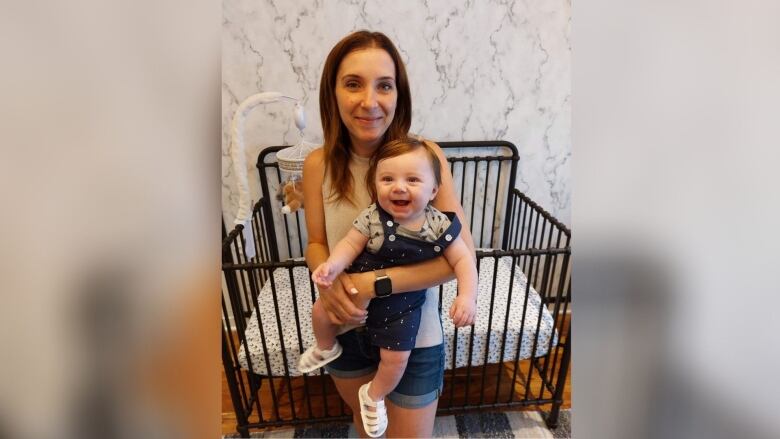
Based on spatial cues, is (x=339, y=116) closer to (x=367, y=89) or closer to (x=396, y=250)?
(x=367, y=89)

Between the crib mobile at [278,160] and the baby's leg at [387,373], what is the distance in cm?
30

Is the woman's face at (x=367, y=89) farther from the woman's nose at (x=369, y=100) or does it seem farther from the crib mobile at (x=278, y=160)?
the crib mobile at (x=278, y=160)

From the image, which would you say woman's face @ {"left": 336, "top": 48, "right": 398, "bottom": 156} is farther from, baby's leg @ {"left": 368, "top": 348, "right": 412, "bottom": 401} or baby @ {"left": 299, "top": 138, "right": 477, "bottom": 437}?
baby's leg @ {"left": 368, "top": 348, "right": 412, "bottom": 401}

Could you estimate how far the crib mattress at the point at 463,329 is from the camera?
1009mm

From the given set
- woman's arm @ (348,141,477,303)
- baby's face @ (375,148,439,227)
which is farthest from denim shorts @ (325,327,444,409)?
baby's face @ (375,148,439,227)

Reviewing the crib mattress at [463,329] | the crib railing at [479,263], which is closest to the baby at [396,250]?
the crib railing at [479,263]

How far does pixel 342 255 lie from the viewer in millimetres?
555

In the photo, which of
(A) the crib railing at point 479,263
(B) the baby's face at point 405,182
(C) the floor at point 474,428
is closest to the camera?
(B) the baby's face at point 405,182

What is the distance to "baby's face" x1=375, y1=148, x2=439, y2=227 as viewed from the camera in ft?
1.70

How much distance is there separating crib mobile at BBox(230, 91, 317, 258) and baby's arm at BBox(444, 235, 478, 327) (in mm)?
316
